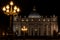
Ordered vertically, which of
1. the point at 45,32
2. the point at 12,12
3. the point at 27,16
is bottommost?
the point at 45,32

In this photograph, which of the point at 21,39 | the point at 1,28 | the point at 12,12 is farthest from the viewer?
the point at 1,28

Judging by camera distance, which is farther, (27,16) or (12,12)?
(27,16)

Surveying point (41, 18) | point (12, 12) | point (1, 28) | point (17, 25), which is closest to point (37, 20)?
point (41, 18)

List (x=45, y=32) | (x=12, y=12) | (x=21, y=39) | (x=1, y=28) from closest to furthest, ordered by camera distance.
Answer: (x=21, y=39) → (x=12, y=12) → (x=1, y=28) → (x=45, y=32)

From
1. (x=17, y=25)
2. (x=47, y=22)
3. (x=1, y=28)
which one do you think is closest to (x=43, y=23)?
(x=47, y=22)

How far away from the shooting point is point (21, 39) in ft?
62.7

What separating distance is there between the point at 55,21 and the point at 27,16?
9.99m

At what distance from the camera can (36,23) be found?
3238 inches

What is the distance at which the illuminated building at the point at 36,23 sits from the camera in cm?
8144

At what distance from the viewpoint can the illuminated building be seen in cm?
8144

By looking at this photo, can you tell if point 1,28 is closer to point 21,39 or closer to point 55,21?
point 55,21

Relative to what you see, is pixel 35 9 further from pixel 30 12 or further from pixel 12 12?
pixel 12 12

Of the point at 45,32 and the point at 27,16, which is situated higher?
the point at 27,16

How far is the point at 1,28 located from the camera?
62781mm
